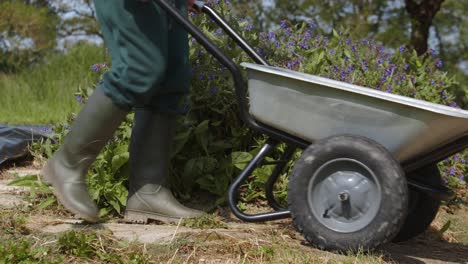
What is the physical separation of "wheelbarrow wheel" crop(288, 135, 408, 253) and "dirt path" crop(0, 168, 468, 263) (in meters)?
0.09

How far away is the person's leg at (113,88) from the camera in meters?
2.56

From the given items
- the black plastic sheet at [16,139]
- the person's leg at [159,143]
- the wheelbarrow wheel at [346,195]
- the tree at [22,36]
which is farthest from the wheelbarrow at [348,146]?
the tree at [22,36]

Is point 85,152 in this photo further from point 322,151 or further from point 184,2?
point 322,151

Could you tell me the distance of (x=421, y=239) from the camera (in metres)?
3.30

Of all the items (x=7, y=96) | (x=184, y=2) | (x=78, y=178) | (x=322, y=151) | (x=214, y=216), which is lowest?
(x=7, y=96)

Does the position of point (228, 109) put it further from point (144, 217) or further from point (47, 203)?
point (47, 203)

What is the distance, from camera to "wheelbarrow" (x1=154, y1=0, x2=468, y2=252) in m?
2.38

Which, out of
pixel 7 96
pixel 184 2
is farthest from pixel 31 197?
pixel 7 96

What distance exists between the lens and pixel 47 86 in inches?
300

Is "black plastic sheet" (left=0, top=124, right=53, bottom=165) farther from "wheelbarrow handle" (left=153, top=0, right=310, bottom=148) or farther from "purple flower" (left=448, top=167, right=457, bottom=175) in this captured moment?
"purple flower" (left=448, top=167, right=457, bottom=175)

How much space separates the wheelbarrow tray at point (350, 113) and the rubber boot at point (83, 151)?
544 mm

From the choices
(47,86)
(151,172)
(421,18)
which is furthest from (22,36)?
(151,172)

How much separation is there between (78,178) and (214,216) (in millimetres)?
659

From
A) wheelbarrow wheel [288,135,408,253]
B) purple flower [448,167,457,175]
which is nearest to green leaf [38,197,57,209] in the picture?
wheelbarrow wheel [288,135,408,253]
